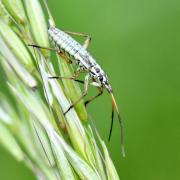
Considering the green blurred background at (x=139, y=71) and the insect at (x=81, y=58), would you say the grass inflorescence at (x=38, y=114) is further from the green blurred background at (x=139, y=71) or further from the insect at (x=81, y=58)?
the green blurred background at (x=139, y=71)

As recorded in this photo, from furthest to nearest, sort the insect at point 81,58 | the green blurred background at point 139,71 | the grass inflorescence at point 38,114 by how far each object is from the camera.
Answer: the green blurred background at point 139,71
the insect at point 81,58
the grass inflorescence at point 38,114

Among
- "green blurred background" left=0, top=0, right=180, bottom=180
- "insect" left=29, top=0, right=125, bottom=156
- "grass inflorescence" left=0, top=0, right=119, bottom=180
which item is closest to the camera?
"grass inflorescence" left=0, top=0, right=119, bottom=180

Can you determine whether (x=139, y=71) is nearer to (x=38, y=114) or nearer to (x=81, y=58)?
(x=81, y=58)

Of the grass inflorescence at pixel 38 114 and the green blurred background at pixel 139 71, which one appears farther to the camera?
the green blurred background at pixel 139 71

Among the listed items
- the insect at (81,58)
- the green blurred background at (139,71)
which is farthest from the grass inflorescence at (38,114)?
the green blurred background at (139,71)

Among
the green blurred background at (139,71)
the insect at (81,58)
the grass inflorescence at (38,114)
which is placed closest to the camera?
the grass inflorescence at (38,114)

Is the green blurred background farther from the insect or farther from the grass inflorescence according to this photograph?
the grass inflorescence

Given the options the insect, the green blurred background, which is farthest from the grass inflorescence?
the green blurred background

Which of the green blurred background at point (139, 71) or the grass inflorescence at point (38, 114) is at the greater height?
the grass inflorescence at point (38, 114)

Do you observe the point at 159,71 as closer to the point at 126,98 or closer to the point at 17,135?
the point at 126,98

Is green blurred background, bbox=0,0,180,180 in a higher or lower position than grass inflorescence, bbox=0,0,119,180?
lower
